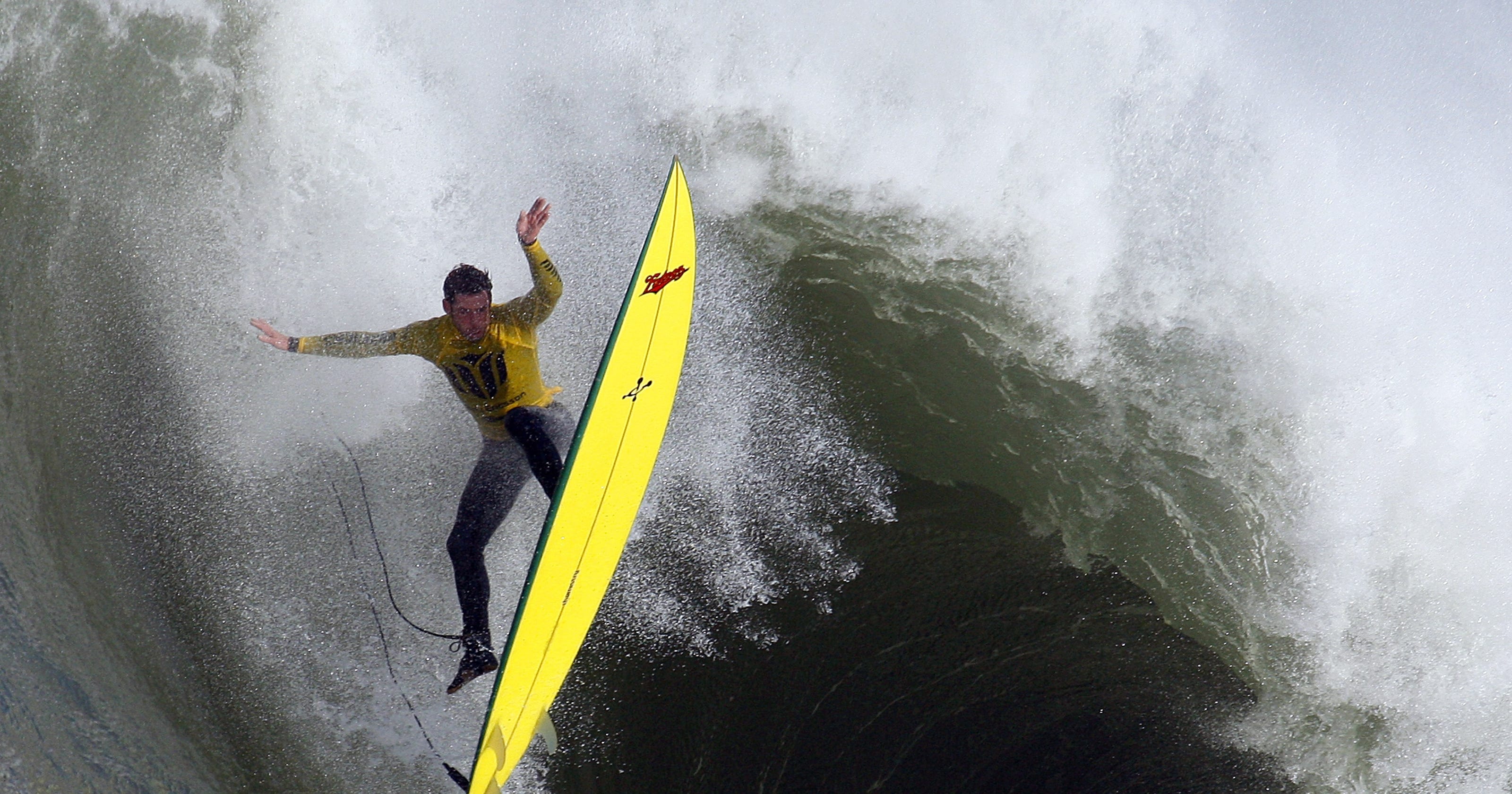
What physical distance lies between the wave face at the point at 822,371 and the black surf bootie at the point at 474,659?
57 centimetres

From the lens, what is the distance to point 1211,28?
4980 mm

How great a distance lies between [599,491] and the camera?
392cm

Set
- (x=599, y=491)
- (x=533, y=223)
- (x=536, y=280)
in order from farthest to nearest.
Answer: (x=599, y=491) → (x=536, y=280) → (x=533, y=223)

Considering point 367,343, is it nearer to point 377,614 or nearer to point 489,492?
point 489,492

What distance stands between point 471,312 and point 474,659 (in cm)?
169

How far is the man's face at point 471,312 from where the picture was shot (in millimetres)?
3467

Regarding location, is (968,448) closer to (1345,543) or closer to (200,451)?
(1345,543)

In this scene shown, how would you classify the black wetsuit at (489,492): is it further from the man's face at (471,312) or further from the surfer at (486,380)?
the man's face at (471,312)

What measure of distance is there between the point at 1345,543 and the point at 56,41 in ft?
24.3

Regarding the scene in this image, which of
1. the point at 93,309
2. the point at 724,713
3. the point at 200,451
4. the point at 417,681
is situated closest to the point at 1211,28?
the point at 724,713

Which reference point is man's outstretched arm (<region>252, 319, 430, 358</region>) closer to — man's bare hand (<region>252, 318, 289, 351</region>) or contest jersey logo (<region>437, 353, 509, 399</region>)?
man's bare hand (<region>252, 318, 289, 351</region>)

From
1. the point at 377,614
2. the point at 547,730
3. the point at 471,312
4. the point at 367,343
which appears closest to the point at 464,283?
the point at 471,312

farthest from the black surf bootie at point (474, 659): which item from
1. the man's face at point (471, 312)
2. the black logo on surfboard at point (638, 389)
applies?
the man's face at point (471, 312)

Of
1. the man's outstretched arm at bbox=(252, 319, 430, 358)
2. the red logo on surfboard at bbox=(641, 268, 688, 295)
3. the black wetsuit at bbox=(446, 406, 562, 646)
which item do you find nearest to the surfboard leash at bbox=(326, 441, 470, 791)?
the black wetsuit at bbox=(446, 406, 562, 646)
